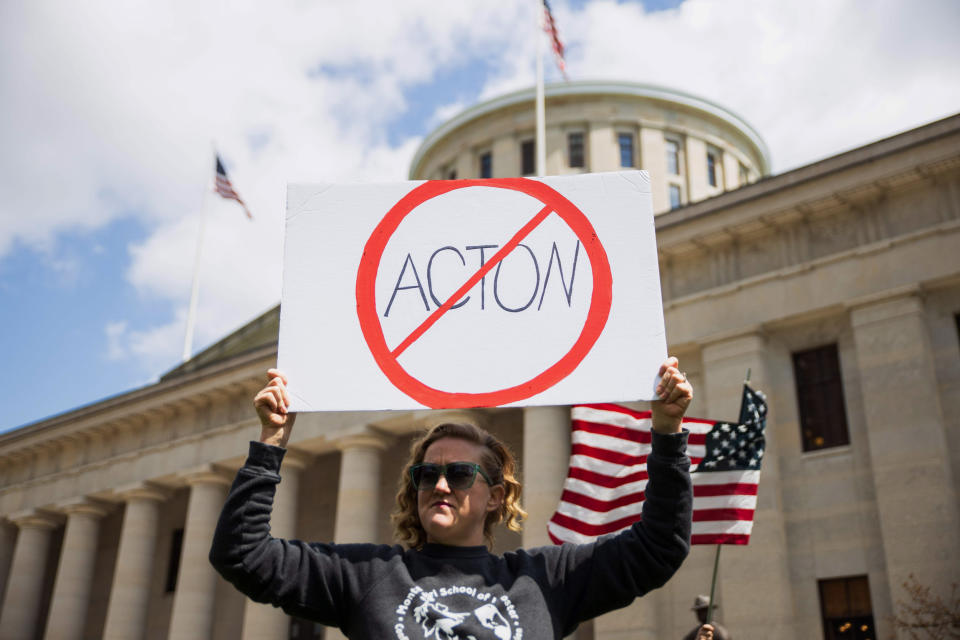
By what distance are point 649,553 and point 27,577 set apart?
46747 millimetres

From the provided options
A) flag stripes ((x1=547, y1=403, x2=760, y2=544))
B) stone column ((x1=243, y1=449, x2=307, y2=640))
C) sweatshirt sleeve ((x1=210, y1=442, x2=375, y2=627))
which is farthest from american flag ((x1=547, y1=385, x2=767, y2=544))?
stone column ((x1=243, y1=449, x2=307, y2=640))

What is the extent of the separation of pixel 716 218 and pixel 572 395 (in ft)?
76.1

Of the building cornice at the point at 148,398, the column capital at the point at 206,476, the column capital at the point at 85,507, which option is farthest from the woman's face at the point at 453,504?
the column capital at the point at 85,507

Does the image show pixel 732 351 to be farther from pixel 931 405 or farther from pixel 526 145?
pixel 526 145

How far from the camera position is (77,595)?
40469 millimetres

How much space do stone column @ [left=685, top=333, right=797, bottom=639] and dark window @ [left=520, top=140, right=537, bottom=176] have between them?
92.8ft

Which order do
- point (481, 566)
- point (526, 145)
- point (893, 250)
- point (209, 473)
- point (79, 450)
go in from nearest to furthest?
point (481, 566), point (893, 250), point (209, 473), point (79, 450), point (526, 145)

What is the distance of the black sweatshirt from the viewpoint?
3.40 meters

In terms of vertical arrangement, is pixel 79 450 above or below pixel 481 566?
above

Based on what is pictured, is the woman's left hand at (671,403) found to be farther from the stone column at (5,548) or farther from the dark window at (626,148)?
the dark window at (626,148)

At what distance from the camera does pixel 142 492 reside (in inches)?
1554

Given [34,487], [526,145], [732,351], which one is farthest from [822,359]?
[34,487]

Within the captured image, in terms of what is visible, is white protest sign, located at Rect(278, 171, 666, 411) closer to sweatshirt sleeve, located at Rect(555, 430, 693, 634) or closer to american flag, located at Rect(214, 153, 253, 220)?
sweatshirt sleeve, located at Rect(555, 430, 693, 634)

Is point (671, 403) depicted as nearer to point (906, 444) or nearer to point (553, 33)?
point (906, 444)
